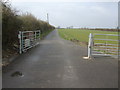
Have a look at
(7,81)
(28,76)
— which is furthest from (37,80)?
(7,81)

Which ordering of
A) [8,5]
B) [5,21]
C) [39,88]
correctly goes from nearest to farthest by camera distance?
[39,88] < [5,21] < [8,5]

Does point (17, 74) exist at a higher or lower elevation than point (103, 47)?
lower

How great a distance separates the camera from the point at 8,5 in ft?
27.9

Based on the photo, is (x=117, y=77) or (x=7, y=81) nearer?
(x=7, y=81)

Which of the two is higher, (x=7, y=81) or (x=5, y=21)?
(x=5, y=21)

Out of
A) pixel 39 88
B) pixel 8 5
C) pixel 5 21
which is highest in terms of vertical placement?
pixel 8 5

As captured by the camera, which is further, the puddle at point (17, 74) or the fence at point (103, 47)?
the fence at point (103, 47)

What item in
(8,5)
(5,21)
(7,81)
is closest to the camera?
(7,81)

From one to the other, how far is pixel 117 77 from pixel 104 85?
1.01 meters

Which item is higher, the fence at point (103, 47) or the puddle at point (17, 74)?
the fence at point (103, 47)

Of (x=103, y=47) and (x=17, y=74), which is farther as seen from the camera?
A: (x=103, y=47)

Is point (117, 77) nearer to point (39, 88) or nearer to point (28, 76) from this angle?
point (39, 88)

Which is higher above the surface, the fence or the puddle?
the fence

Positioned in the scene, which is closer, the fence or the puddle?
the puddle
